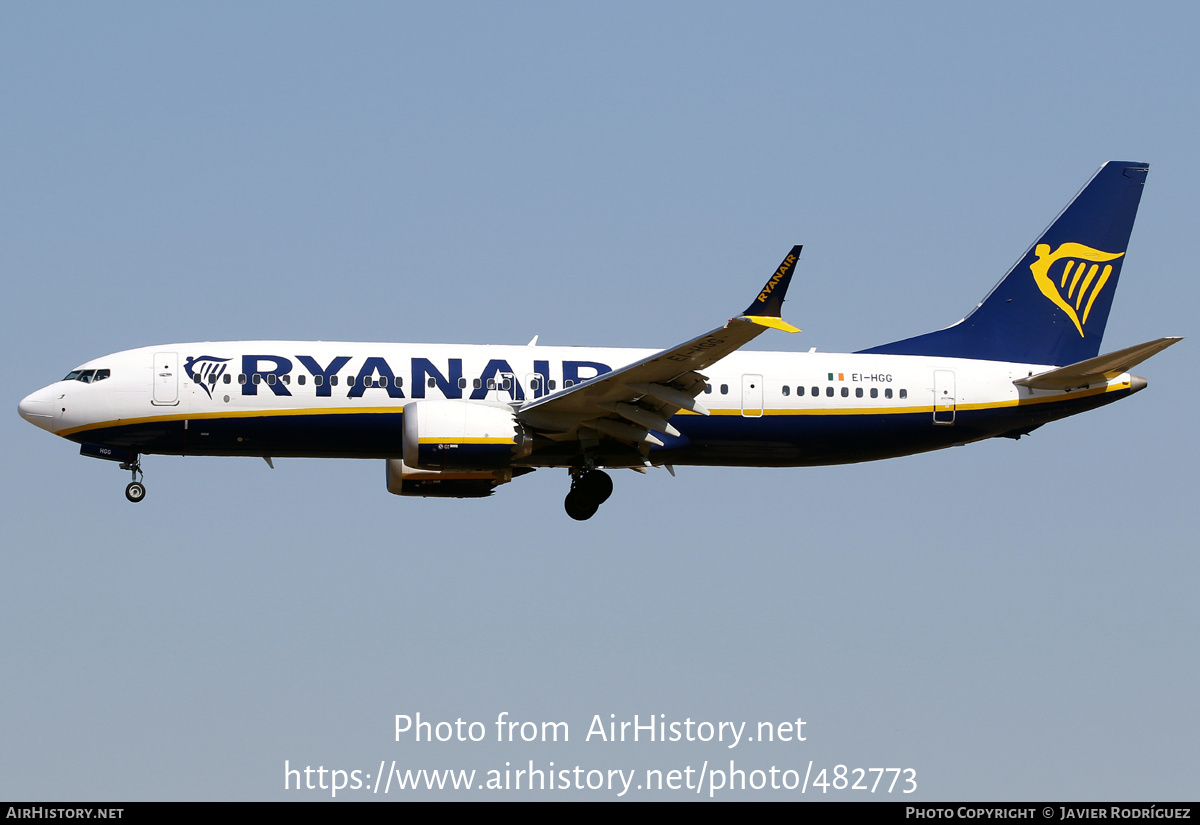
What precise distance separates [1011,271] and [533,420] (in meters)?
13.8

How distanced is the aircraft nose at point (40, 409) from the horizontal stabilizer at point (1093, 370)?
2195 centimetres

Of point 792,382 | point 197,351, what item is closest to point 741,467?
point 792,382

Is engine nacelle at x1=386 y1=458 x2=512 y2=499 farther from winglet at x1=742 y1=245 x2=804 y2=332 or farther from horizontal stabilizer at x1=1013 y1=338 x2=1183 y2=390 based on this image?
horizontal stabilizer at x1=1013 y1=338 x2=1183 y2=390

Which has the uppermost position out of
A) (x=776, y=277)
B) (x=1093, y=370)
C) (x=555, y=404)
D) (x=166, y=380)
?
(x=776, y=277)

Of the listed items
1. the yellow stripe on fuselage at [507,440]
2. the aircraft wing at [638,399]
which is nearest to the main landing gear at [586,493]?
the aircraft wing at [638,399]

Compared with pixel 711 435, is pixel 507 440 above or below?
below

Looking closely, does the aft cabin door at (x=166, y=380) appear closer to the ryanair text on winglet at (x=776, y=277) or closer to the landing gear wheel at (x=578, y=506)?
the landing gear wheel at (x=578, y=506)

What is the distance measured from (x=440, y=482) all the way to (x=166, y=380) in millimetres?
7137

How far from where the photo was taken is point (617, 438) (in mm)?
32969

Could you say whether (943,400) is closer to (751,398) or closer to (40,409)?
(751,398)

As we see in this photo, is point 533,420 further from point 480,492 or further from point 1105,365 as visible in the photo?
point 1105,365

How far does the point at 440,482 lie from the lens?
36.2 metres

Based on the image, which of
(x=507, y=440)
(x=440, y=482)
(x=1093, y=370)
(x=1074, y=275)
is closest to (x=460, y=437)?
(x=507, y=440)

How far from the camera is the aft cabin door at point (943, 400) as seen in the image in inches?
1374
